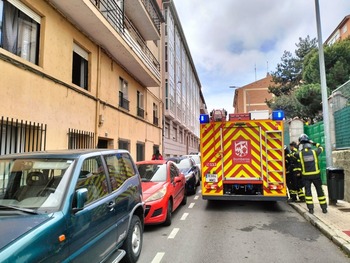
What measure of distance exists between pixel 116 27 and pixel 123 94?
3955 millimetres

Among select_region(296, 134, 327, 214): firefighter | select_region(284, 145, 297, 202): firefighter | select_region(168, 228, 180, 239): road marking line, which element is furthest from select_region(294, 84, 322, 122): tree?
select_region(168, 228, 180, 239): road marking line

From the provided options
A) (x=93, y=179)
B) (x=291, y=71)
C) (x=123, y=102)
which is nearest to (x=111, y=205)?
(x=93, y=179)

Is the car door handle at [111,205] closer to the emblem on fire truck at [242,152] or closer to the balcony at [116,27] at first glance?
the emblem on fire truck at [242,152]

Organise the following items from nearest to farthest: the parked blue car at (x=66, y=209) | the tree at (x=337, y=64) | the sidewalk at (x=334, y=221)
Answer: the parked blue car at (x=66, y=209)
the sidewalk at (x=334, y=221)
the tree at (x=337, y=64)

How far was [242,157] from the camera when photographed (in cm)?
879

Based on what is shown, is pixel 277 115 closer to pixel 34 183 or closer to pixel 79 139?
pixel 79 139

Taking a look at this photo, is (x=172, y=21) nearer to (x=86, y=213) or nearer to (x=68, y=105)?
(x=68, y=105)

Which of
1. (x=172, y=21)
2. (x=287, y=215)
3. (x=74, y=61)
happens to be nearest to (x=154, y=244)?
(x=287, y=215)

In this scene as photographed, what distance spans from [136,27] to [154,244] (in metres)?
15.7

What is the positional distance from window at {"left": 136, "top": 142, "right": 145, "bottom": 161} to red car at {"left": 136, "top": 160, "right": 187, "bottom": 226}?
27.8 feet

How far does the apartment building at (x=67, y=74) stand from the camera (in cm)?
760

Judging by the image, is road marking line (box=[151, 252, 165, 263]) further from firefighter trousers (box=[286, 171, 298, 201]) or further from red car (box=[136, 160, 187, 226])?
firefighter trousers (box=[286, 171, 298, 201])

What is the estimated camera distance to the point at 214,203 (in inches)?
388

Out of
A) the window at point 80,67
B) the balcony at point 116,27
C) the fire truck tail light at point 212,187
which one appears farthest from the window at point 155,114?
the fire truck tail light at point 212,187
